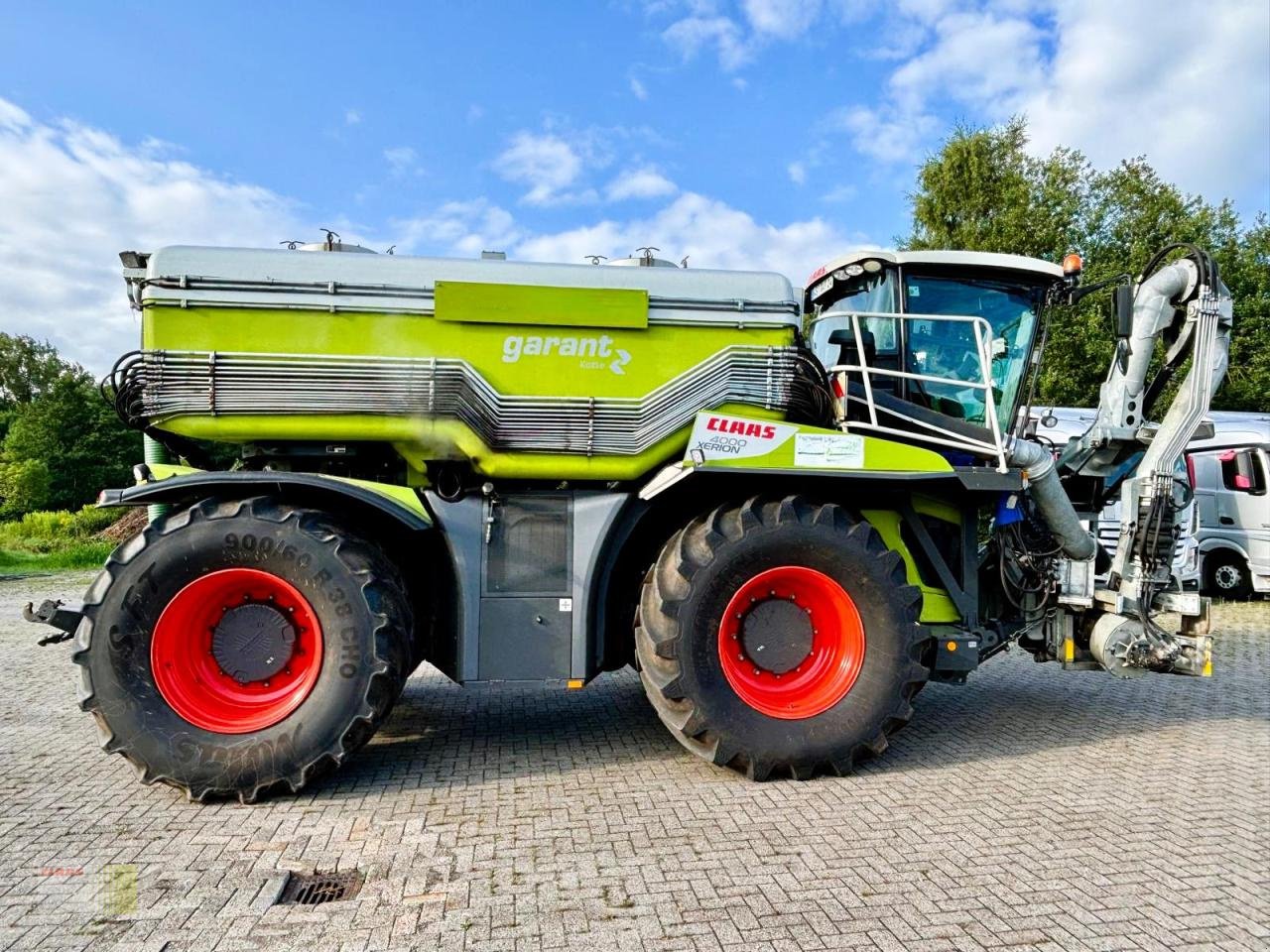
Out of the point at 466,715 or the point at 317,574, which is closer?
the point at 317,574

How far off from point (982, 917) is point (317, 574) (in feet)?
10.7

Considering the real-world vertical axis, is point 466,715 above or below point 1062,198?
below

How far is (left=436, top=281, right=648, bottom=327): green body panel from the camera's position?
14.8 feet

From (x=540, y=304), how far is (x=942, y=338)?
2585 millimetres

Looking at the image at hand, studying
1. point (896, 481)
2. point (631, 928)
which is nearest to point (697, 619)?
point (896, 481)

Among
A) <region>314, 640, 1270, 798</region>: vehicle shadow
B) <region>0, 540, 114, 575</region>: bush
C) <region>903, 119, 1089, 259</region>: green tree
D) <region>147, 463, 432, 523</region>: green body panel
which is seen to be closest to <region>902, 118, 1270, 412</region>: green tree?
<region>903, 119, 1089, 259</region>: green tree

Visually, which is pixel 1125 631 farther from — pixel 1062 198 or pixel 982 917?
pixel 1062 198

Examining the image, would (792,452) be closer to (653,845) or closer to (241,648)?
(653,845)

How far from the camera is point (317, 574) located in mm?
4160

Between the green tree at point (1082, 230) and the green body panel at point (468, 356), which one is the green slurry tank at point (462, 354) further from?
the green tree at point (1082, 230)

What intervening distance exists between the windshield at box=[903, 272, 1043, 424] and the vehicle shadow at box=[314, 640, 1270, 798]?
210 cm

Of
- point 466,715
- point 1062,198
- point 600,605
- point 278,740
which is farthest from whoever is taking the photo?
point 1062,198

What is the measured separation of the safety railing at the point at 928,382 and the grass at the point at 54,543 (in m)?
18.4

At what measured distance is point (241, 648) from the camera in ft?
14.1
